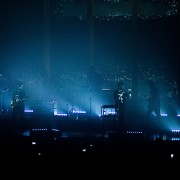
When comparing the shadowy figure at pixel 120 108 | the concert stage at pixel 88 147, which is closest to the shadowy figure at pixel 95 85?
the shadowy figure at pixel 120 108

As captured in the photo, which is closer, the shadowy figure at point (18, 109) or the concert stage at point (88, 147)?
the concert stage at point (88, 147)

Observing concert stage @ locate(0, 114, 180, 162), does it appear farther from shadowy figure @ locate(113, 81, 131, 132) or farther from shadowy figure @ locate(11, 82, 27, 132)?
shadowy figure @ locate(11, 82, 27, 132)

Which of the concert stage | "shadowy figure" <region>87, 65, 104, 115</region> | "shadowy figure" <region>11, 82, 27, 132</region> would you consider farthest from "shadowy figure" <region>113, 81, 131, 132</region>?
the concert stage

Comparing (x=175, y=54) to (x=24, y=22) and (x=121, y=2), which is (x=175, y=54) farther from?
(x=24, y=22)

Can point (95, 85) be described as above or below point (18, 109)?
above

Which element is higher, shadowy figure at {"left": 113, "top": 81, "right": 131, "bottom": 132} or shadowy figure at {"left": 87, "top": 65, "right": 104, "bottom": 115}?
shadowy figure at {"left": 87, "top": 65, "right": 104, "bottom": 115}

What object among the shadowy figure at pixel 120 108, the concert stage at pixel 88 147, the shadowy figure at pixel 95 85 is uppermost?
the shadowy figure at pixel 95 85

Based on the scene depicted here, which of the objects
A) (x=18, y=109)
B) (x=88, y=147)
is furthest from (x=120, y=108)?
(x=88, y=147)

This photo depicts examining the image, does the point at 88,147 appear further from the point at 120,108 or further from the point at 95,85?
the point at 95,85

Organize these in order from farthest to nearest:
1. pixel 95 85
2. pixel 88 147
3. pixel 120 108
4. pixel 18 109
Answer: pixel 95 85
pixel 18 109
pixel 120 108
pixel 88 147

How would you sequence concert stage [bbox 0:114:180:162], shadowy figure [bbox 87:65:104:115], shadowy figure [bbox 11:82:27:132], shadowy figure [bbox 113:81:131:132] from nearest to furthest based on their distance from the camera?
concert stage [bbox 0:114:180:162], shadowy figure [bbox 113:81:131:132], shadowy figure [bbox 11:82:27:132], shadowy figure [bbox 87:65:104:115]

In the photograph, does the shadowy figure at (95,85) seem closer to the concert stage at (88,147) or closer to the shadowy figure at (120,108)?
the shadowy figure at (120,108)

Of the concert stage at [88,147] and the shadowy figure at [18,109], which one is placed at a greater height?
the shadowy figure at [18,109]

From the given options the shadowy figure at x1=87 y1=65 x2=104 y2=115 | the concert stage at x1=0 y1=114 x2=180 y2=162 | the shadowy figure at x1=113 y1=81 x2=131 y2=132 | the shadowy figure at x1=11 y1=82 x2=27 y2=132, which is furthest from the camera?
the shadowy figure at x1=87 y1=65 x2=104 y2=115
